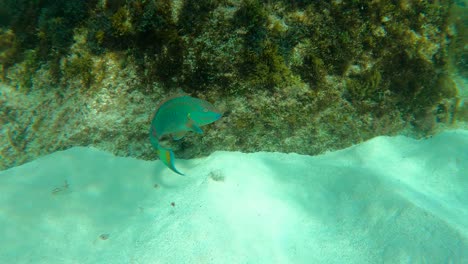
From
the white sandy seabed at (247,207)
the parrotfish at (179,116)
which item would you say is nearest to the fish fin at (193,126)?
the parrotfish at (179,116)

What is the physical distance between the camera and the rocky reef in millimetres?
3291

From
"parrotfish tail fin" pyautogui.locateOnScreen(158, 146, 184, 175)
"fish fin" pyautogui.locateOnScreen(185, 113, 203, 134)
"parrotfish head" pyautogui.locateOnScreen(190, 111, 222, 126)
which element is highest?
"parrotfish head" pyautogui.locateOnScreen(190, 111, 222, 126)

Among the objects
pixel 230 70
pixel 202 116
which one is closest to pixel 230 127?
pixel 230 70

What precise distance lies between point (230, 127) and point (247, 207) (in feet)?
3.64

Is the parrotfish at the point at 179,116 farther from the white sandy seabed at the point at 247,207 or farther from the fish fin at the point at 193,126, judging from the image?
the white sandy seabed at the point at 247,207

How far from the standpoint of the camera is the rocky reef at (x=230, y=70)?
3.29 meters

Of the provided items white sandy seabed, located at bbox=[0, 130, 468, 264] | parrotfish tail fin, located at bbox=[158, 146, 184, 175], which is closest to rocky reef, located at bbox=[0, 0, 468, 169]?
white sandy seabed, located at bbox=[0, 130, 468, 264]

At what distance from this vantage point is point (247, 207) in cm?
300

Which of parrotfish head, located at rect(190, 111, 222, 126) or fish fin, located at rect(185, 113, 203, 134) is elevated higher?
parrotfish head, located at rect(190, 111, 222, 126)

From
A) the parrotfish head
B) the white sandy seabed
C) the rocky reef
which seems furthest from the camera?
the rocky reef

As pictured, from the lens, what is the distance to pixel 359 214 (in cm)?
301

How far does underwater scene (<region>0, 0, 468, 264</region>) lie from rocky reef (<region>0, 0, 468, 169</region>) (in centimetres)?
2

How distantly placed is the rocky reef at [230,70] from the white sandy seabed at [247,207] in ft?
1.01

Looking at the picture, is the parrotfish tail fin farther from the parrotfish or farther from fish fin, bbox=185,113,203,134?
fish fin, bbox=185,113,203,134
